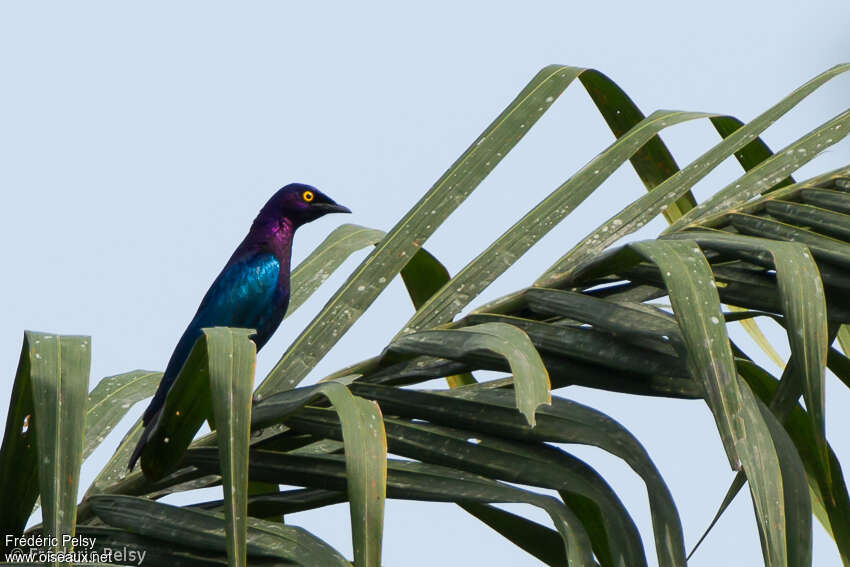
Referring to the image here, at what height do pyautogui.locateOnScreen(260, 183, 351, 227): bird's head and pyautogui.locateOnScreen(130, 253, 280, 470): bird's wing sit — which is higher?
pyautogui.locateOnScreen(260, 183, 351, 227): bird's head

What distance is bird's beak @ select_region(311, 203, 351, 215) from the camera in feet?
14.6

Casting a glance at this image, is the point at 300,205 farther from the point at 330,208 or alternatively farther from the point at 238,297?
the point at 238,297

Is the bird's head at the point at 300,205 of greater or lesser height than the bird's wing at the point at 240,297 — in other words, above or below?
above

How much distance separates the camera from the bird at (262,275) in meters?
3.73

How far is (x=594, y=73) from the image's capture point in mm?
2816

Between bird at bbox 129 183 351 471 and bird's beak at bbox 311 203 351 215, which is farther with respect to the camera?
bird's beak at bbox 311 203 351 215

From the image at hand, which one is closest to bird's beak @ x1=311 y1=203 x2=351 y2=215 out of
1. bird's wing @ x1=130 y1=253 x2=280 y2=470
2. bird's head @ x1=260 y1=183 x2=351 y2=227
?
bird's head @ x1=260 y1=183 x2=351 y2=227

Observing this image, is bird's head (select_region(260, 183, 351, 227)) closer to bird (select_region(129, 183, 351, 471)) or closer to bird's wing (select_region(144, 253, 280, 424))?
bird (select_region(129, 183, 351, 471))

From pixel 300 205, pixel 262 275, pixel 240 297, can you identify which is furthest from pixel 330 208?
pixel 240 297

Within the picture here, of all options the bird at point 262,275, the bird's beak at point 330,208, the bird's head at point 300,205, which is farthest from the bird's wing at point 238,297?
the bird's beak at point 330,208

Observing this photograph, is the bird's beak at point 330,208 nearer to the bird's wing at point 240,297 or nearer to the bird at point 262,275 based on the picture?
Answer: the bird at point 262,275

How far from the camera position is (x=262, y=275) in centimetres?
386

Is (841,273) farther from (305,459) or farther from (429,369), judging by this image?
(305,459)

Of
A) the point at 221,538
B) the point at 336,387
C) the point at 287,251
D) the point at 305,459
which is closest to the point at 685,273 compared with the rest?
the point at 336,387
